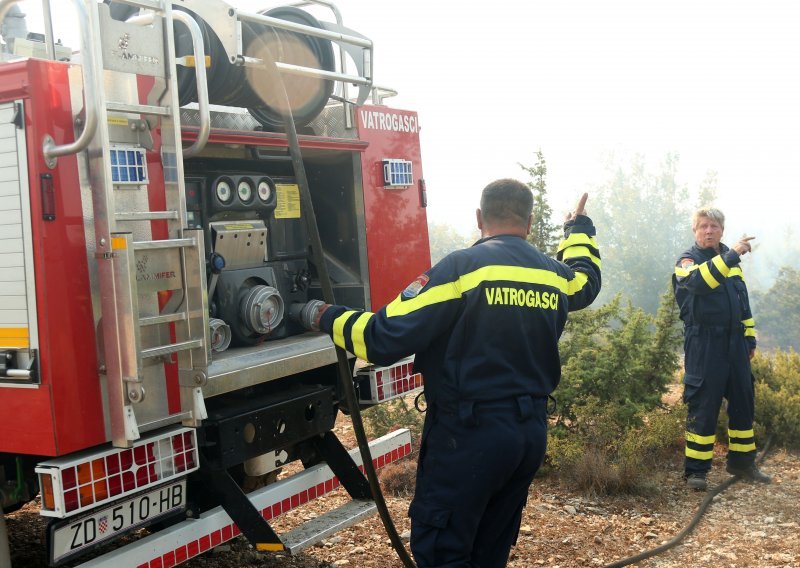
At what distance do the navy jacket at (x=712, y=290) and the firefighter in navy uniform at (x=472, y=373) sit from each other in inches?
114

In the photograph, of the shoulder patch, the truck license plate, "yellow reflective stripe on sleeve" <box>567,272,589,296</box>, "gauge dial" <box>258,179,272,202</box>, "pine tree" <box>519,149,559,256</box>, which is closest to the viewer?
the truck license plate

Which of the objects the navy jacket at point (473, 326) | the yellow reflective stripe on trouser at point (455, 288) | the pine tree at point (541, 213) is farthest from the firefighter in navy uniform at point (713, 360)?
the yellow reflective stripe on trouser at point (455, 288)

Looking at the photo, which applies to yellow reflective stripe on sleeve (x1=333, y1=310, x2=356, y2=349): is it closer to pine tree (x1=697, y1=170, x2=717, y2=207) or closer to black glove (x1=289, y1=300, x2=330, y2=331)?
black glove (x1=289, y1=300, x2=330, y2=331)

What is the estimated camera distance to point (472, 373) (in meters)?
3.14

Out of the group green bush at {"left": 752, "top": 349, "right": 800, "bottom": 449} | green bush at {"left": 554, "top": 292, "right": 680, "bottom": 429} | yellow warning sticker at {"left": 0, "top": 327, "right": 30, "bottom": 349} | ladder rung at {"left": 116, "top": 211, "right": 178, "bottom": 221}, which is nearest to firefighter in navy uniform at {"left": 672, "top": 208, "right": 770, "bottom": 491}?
green bush at {"left": 554, "top": 292, "right": 680, "bottom": 429}

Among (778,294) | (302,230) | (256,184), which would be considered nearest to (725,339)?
(302,230)

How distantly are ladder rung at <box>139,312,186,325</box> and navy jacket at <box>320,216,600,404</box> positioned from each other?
566 millimetres

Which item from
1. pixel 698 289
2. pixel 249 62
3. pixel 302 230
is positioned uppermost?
pixel 249 62

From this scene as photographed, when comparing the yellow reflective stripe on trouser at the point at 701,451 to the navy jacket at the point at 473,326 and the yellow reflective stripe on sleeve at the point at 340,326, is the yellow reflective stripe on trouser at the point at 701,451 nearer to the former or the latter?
the navy jacket at the point at 473,326

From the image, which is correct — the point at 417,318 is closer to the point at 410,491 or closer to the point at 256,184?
the point at 256,184

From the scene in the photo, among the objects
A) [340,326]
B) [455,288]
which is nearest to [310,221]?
[340,326]

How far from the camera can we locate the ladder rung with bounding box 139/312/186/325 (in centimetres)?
305

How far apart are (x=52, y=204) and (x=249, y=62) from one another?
3.69 ft

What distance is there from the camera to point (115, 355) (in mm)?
3000
